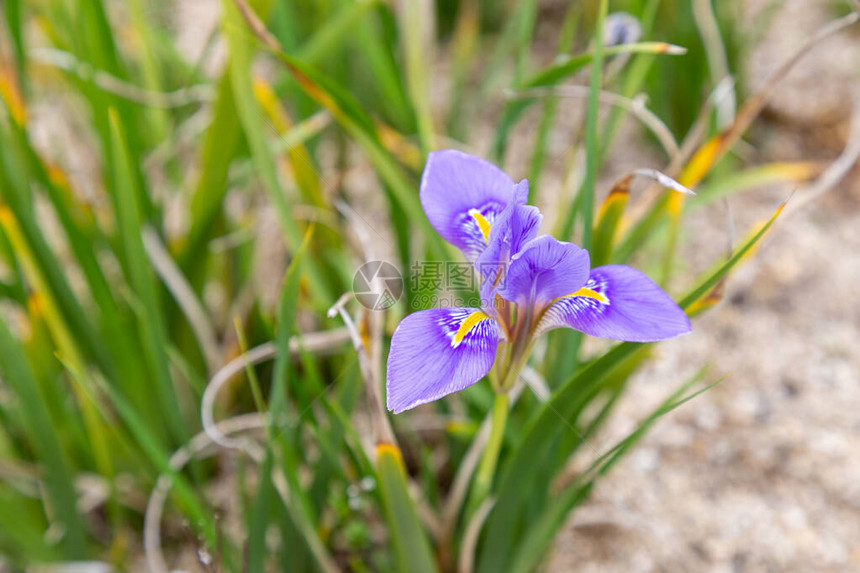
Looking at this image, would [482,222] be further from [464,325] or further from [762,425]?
[762,425]

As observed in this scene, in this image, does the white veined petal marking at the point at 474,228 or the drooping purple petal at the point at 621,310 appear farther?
the white veined petal marking at the point at 474,228

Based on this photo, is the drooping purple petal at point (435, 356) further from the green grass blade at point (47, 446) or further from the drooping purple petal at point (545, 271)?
the green grass blade at point (47, 446)

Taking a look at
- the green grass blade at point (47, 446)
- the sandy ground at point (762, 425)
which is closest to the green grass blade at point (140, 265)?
the green grass blade at point (47, 446)

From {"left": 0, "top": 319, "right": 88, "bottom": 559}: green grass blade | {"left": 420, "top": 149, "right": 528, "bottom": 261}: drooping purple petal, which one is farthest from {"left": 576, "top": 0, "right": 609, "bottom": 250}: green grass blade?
{"left": 0, "top": 319, "right": 88, "bottom": 559}: green grass blade

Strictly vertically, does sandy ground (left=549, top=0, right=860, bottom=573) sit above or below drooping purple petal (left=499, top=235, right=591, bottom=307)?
below

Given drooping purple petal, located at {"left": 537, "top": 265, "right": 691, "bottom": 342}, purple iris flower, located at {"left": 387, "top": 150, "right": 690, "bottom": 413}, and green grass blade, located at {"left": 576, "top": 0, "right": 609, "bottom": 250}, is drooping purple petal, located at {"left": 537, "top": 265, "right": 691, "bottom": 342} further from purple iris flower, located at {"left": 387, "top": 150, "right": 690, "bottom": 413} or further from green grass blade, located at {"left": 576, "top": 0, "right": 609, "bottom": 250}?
green grass blade, located at {"left": 576, "top": 0, "right": 609, "bottom": 250}

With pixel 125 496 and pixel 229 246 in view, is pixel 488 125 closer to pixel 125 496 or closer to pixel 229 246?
pixel 229 246

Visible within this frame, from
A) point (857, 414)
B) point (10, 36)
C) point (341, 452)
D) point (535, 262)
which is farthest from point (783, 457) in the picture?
point (10, 36)
